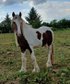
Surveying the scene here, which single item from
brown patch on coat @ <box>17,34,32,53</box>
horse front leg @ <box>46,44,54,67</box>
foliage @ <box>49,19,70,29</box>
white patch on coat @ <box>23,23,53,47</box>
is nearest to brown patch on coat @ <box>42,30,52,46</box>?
horse front leg @ <box>46,44,54,67</box>

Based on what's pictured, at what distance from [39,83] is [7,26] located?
111ft

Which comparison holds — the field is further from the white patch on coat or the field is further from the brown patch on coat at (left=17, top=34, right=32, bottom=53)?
the white patch on coat

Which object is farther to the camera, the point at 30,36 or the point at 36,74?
the point at 30,36

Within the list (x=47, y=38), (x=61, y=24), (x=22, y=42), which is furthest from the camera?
(x=61, y=24)

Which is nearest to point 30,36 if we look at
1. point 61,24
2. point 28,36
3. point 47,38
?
point 28,36

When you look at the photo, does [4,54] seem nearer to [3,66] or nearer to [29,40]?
[3,66]

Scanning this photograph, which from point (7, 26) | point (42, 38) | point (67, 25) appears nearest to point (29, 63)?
point (42, 38)

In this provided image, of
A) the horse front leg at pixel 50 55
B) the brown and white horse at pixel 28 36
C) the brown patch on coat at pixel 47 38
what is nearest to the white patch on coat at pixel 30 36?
the brown and white horse at pixel 28 36

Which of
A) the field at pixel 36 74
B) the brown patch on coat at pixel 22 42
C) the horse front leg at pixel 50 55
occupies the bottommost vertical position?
the field at pixel 36 74

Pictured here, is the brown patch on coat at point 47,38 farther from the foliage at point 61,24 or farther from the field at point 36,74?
the foliage at point 61,24

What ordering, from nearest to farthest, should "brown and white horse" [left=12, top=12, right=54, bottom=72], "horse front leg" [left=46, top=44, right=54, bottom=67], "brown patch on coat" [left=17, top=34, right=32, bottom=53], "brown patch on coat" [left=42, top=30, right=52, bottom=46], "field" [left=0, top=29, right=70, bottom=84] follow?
"field" [left=0, top=29, right=70, bottom=84] → "brown and white horse" [left=12, top=12, right=54, bottom=72] → "brown patch on coat" [left=17, top=34, right=32, bottom=53] → "brown patch on coat" [left=42, top=30, right=52, bottom=46] → "horse front leg" [left=46, top=44, right=54, bottom=67]

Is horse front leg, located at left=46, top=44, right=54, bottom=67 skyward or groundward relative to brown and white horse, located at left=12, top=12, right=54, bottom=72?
groundward

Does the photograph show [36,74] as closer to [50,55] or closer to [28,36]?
[28,36]

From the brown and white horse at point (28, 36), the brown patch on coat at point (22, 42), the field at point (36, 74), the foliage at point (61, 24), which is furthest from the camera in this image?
the foliage at point (61, 24)
